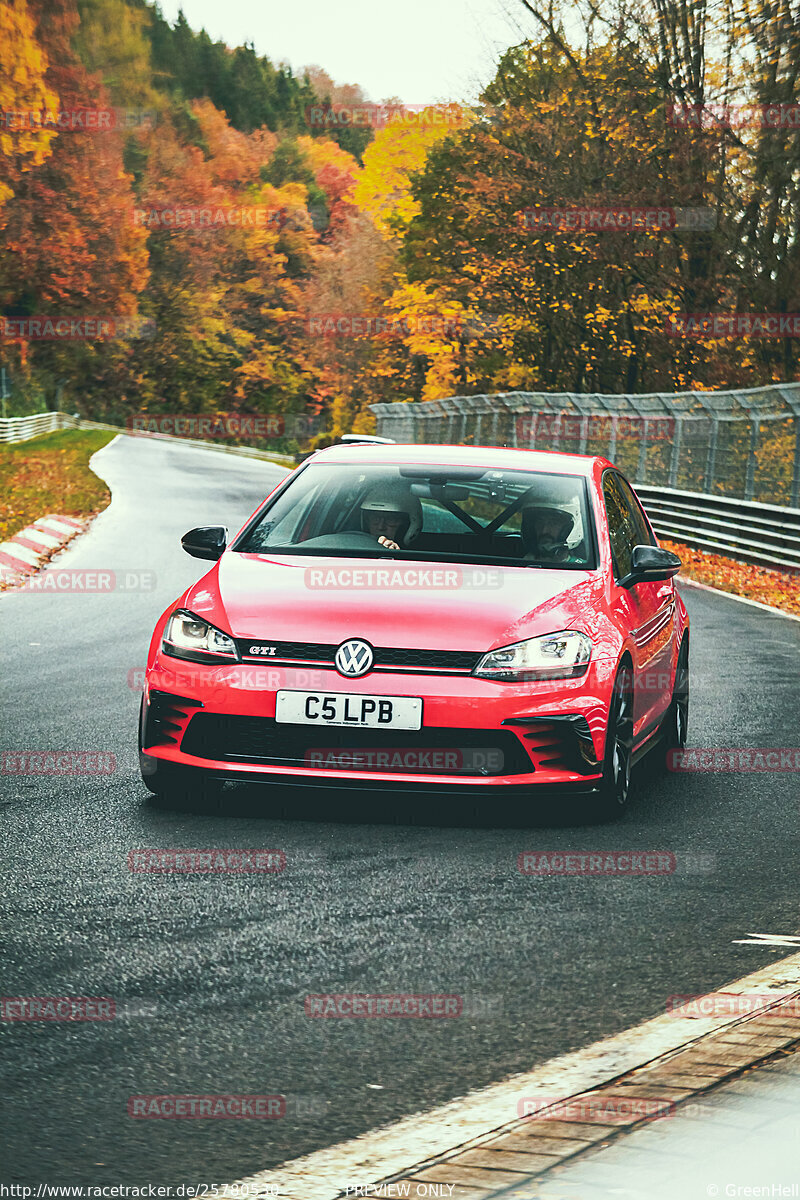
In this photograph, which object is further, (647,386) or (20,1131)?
(647,386)

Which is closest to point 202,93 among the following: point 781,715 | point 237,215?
point 237,215

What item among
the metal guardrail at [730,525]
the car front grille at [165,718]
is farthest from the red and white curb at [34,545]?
the car front grille at [165,718]

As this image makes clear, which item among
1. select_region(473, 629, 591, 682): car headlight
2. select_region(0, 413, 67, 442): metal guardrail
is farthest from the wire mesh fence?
select_region(0, 413, 67, 442): metal guardrail

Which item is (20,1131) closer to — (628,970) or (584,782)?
(628,970)

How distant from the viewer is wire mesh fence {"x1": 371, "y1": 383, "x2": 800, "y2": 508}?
22.5 metres

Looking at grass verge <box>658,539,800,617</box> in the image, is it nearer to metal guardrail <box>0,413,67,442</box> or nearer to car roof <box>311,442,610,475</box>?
car roof <box>311,442,610,475</box>

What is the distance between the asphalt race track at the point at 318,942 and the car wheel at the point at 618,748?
0.36 feet

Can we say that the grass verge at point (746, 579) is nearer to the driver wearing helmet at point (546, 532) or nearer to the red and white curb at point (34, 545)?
the red and white curb at point (34, 545)

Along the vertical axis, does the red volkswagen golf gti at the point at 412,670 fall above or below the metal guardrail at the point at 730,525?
above

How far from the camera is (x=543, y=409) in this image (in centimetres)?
3678

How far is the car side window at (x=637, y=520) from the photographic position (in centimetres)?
880

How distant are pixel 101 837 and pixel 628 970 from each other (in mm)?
2444

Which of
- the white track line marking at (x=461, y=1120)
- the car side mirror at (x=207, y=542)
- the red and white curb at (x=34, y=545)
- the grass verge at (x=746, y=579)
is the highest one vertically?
the car side mirror at (x=207, y=542)

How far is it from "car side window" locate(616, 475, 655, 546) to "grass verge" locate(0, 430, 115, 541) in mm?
15046
